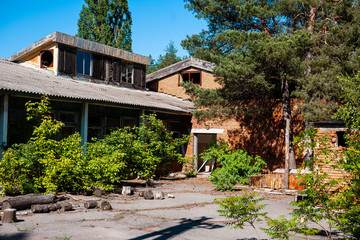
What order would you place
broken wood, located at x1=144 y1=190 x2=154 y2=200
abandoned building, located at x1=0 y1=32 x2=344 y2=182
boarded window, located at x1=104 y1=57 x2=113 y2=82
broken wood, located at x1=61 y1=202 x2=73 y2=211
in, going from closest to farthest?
broken wood, located at x1=61 y1=202 x2=73 y2=211
broken wood, located at x1=144 y1=190 x2=154 y2=200
abandoned building, located at x1=0 y1=32 x2=344 y2=182
boarded window, located at x1=104 y1=57 x2=113 y2=82

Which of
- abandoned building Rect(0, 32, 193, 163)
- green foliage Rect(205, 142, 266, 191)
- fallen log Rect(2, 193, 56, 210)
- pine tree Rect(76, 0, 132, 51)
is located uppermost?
pine tree Rect(76, 0, 132, 51)

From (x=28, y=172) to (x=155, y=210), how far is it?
13.0 feet

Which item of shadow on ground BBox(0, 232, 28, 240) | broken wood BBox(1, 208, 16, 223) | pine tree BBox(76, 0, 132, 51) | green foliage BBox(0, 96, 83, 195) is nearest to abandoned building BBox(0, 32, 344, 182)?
green foliage BBox(0, 96, 83, 195)

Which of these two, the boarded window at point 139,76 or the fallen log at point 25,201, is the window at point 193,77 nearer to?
the boarded window at point 139,76

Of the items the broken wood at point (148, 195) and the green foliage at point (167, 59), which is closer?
the broken wood at point (148, 195)

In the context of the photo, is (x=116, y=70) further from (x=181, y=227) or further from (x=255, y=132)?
(x=181, y=227)

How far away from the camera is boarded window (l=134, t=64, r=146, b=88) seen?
22.4 m

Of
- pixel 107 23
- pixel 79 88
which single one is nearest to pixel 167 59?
pixel 107 23

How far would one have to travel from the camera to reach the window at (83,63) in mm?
18659

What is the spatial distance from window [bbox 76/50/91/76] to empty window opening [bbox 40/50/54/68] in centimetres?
131

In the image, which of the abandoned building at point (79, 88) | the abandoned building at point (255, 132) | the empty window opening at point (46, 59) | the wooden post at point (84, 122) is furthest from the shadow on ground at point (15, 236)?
the empty window opening at point (46, 59)

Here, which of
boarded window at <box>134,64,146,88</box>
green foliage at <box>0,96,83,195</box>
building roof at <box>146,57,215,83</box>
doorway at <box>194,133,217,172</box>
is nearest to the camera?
green foliage at <box>0,96,83,195</box>

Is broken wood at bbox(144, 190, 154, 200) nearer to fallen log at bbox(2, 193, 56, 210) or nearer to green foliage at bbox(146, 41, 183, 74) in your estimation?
fallen log at bbox(2, 193, 56, 210)

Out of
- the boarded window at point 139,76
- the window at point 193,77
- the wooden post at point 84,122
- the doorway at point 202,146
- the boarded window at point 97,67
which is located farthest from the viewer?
the window at point 193,77
